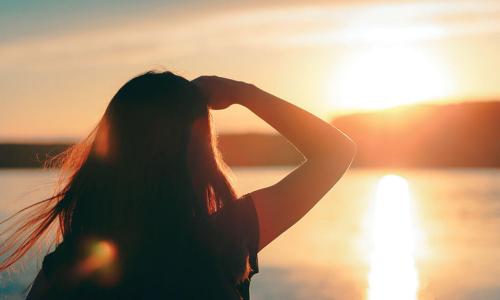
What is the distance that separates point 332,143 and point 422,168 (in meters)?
133

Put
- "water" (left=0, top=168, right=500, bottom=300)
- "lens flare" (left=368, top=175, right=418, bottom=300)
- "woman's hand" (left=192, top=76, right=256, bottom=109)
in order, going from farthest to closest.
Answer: "lens flare" (left=368, top=175, right=418, bottom=300)
"water" (left=0, top=168, right=500, bottom=300)
"woman's hand" (left=192, top=76, right=256, bottom=109)

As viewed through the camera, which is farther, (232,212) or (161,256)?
(232,212)

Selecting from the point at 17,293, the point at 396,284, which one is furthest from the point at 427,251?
the point at 17,293

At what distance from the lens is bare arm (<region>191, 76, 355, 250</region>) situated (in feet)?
7.80

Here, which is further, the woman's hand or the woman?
the woman's hand

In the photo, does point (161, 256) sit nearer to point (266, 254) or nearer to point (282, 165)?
point (266, 254)

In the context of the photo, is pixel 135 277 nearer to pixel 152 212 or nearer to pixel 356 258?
pixel 152 212

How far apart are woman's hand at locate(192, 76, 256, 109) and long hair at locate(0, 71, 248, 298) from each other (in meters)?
0.30

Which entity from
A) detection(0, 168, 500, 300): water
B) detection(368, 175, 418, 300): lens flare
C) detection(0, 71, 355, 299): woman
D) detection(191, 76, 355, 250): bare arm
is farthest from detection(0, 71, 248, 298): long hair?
detection(368, 175, 418, 300): lens flare

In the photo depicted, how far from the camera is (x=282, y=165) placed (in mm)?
123250

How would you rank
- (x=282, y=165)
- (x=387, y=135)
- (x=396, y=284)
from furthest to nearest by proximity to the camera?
1. (x=282, y=165)
2. (x=387, y=135)
3. (x=396, y=284)

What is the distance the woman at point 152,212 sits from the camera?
200cm

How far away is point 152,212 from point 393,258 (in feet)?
68.1

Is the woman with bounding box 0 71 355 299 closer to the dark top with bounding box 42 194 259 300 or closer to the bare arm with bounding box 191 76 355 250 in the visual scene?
the dark top with bounding box 42 194 259 300
